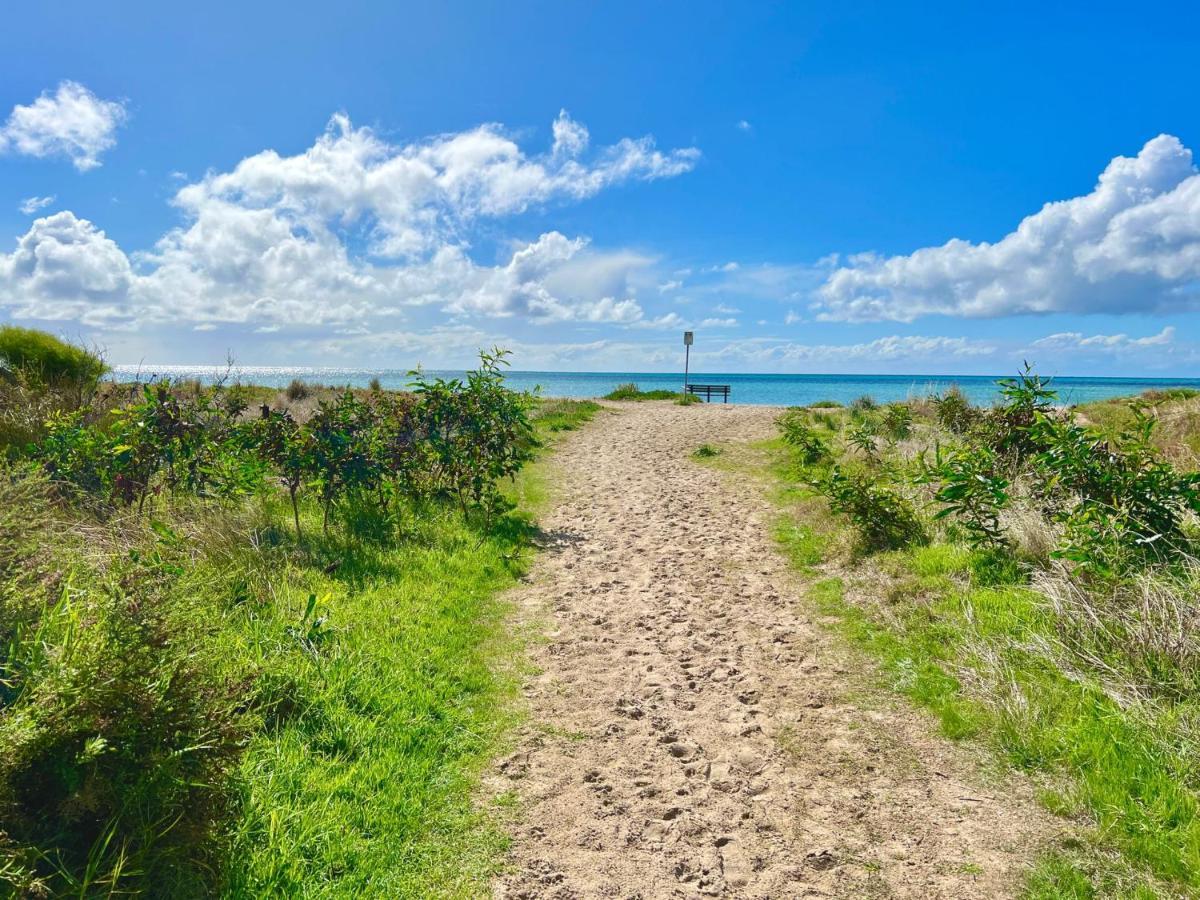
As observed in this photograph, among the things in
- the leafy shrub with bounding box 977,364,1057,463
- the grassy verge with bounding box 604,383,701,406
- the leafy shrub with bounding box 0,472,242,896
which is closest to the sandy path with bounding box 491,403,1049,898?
the leafy shrub with bounding box 0,472,242,896

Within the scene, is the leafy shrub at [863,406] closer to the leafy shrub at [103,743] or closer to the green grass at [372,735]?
the green grass at [372,735]

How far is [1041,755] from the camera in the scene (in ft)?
13.7

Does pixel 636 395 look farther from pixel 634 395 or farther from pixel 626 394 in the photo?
pixel 626 394

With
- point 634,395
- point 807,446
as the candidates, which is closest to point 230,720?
point 807,446

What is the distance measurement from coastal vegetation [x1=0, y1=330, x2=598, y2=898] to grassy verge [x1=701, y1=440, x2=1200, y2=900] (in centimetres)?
316

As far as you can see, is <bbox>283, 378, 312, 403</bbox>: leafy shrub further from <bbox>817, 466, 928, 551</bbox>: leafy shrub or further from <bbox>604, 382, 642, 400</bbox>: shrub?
<bbox>817, 466, 928, 551</bbox>: leafy shrub

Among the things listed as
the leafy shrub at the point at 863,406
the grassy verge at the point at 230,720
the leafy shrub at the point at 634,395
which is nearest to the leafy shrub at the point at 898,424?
the leafy shrub at the point at 863,406

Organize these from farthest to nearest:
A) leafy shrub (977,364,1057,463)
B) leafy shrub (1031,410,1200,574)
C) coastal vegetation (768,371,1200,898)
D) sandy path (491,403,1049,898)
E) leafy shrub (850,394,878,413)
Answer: leafy shrub (850,394,878,413)
leafy shrub (977,364,1057,463)
leafy shrub (1031,410,1200,574)
coastal vegetation (768,371,1200,898)
sandy path (491,403,1049,898)

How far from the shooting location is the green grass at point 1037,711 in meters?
3.34

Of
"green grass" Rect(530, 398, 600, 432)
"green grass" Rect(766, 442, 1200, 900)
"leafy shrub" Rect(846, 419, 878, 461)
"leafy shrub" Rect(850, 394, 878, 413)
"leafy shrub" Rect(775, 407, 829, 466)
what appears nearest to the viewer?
"green grass" Rect(766, 442, 1200, 900)

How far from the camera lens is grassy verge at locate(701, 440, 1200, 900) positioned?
3344 mm

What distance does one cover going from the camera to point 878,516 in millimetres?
8383

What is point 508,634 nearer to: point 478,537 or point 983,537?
point 478,537

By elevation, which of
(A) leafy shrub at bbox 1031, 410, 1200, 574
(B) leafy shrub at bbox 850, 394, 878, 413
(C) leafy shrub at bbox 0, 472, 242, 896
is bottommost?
(C) leafy shrub at bbox 0, 472, 242, 896
